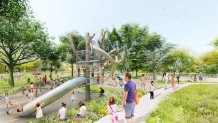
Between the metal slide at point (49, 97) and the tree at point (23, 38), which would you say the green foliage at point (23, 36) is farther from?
the metal slide at point (49, 97)

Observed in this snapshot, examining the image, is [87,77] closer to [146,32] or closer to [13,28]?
[13,28]

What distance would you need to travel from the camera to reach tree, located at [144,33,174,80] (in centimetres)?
5616

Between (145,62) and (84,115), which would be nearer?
(84,115)

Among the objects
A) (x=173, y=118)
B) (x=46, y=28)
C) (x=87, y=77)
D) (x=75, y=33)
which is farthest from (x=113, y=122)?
(x=75, y=33)

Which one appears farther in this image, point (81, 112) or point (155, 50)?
point (155, 50)

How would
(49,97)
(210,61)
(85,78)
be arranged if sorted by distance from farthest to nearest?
(210,61) < (85,78) < (49,97)

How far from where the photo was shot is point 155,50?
58281 millimetres

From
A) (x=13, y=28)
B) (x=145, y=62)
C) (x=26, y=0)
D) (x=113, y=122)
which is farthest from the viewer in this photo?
(x=145, y=62)

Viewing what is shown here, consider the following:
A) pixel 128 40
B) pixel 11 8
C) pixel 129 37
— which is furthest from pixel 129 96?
pixel 129 37

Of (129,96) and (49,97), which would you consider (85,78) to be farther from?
(129,96)

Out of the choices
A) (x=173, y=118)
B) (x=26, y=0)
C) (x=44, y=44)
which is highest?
(x=26, y=0)

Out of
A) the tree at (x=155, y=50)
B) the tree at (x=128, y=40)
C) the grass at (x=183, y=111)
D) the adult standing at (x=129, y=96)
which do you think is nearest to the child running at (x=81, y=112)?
the grass at (x=183, y=111)

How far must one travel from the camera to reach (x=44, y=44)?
44.0 m

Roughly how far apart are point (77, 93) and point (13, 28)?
14234 mm
